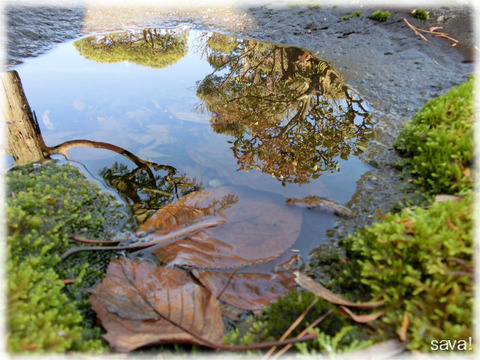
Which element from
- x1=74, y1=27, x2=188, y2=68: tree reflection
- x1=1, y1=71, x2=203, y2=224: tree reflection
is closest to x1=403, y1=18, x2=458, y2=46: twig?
x1=74, y1=27, x2=188, y2=68: tree reflection

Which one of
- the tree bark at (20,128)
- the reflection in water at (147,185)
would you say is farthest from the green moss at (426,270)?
the tree bark at (20,128)

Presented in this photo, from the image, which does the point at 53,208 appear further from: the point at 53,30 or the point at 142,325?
the point at 53,30

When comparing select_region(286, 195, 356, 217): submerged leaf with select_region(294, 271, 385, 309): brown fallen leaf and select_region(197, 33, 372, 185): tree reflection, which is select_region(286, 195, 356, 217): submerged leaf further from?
select_region(294, 271, 385, 309): brown fallen leaf

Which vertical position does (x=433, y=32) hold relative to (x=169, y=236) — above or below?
above

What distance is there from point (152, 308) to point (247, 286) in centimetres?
68

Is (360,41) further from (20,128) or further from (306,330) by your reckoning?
(306,330)

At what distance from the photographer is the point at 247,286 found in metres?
2.23

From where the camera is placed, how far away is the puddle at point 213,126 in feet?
10.7

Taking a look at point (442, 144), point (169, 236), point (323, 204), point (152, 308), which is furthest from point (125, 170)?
point (442, 144)

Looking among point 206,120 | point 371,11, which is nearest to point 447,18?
point 371,11

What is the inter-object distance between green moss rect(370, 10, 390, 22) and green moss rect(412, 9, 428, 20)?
0.57 m

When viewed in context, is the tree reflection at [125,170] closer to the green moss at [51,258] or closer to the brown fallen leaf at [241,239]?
the green moss at [51,258]

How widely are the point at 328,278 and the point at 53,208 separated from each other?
93.1 inches

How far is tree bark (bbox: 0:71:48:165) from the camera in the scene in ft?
11.4
